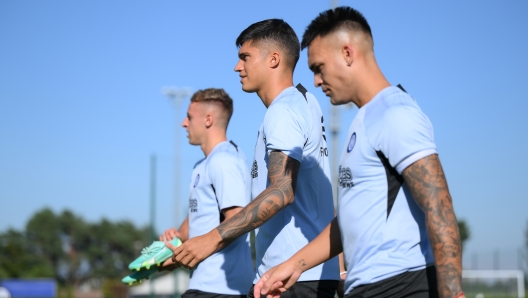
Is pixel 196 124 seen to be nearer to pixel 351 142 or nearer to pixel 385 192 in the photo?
pixel 351 142

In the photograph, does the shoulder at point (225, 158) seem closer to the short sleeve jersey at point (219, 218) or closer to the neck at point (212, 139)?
the short sleeve jersey at point (219, 218)

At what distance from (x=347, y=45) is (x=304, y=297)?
156 cm

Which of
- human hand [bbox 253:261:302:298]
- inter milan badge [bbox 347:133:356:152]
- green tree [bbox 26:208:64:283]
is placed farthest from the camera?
green tree [bbox 26:208:64:283]

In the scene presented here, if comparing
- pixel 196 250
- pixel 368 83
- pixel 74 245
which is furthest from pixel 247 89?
pixel 74 245

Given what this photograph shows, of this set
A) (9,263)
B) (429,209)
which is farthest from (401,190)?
(9,263)

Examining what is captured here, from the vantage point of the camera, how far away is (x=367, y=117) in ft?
9.30

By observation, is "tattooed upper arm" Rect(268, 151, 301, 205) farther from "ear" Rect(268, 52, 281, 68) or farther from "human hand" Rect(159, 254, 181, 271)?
"human hand" Rect(159, 254, 181, 271)

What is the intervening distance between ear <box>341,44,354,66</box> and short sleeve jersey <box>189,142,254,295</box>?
8.02ft

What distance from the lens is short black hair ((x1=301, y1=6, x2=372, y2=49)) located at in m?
3.02

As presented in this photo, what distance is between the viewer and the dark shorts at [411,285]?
8.82 feet

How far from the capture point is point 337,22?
3033 millimetres

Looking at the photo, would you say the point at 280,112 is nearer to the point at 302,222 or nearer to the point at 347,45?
the point at 302,222

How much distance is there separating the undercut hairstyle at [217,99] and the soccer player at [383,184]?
3.22 meters

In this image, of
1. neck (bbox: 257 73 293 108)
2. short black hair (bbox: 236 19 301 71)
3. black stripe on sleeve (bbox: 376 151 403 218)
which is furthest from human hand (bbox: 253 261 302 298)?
short black hair (bbox: 236 19 301 71)
